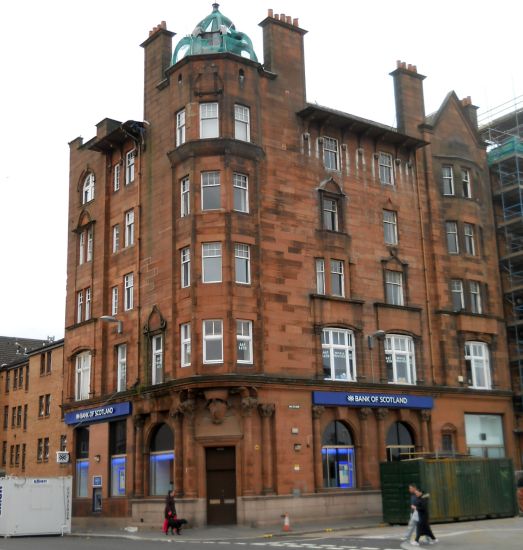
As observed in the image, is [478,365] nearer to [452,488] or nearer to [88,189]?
[452,488]

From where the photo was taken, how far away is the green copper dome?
135 ft

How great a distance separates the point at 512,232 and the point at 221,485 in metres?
25.8

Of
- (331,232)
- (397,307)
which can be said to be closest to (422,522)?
(397,307)

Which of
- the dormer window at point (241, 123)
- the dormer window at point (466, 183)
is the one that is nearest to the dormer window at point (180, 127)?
the dormer window at point (241, 123)

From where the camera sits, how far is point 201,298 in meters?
37.2

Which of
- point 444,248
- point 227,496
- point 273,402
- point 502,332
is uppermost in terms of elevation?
point 444,248

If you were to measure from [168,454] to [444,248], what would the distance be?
19.8m

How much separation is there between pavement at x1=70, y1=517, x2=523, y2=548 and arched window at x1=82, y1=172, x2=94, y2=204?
1987 centimetres

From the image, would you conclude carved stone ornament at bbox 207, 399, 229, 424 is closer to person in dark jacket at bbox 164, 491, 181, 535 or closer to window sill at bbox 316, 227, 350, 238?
person in dark jacket at bbox 164, 491, 181, 535

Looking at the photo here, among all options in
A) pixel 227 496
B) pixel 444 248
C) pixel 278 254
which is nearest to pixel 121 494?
pixel 227 496

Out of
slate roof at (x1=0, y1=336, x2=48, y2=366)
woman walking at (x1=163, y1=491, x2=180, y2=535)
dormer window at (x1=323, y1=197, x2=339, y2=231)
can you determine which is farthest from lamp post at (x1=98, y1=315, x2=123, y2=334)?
slate roof at (x1=0, y1=336, x2=48, y2=366)

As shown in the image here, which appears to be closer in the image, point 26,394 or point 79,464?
point 79,464

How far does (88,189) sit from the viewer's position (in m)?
48.6

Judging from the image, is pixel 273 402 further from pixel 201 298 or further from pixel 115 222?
pixel 115 222
